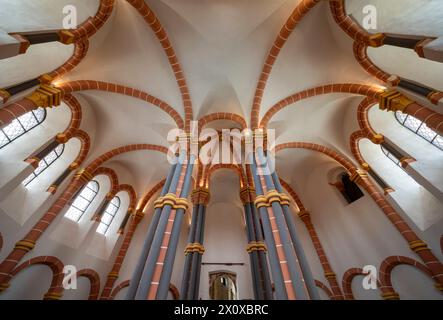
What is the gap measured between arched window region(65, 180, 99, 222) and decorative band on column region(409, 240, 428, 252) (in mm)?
12420

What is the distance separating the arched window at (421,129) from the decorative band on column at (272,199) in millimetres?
5595

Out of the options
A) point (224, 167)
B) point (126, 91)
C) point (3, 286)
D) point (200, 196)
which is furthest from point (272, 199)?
point (3, 286)

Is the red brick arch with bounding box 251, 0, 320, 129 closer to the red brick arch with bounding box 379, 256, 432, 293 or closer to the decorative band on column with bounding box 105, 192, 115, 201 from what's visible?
the red brick arch with bounding box 379, 256, 432, 293

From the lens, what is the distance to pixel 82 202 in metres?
9.73

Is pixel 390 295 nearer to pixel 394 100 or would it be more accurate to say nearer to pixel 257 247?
pixel 257 247

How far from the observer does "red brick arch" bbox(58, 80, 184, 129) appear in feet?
23.7

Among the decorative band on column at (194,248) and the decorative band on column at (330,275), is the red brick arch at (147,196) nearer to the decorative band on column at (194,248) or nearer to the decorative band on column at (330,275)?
the decorative band on column at (194,248)

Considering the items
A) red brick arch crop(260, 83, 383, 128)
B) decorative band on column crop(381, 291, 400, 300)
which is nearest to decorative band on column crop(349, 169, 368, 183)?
red brick arch crop(260, 83, 383, 128)

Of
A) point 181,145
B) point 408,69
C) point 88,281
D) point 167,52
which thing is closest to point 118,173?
point 88,281

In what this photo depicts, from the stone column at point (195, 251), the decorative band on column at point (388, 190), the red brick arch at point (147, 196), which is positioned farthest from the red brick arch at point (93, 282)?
the decorative band on column at point (388, 190)

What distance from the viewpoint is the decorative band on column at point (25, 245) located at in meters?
7.05

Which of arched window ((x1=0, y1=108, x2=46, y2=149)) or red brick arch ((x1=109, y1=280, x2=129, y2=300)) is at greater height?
arched window ((x1=0, y1=108, x2=46, y2=149))

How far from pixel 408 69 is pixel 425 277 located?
6.57m
